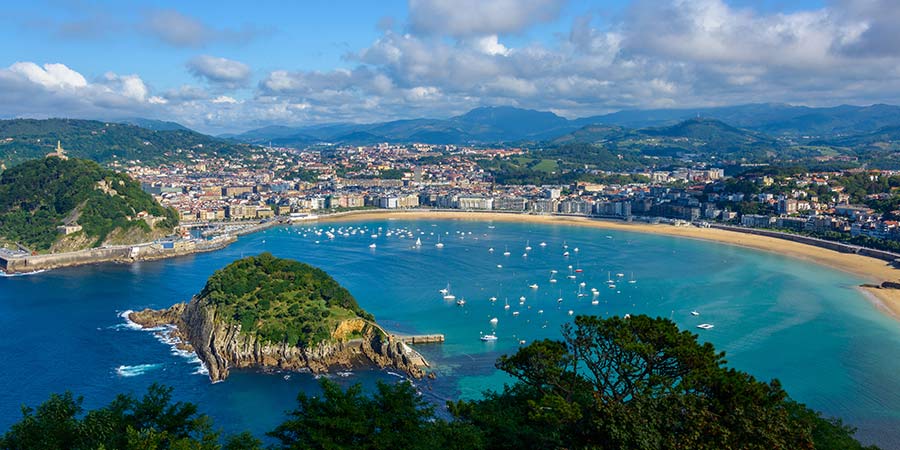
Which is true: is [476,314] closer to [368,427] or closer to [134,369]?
[134,369]

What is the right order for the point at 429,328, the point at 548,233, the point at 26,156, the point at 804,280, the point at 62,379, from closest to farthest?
the point at 62,379, the point at 429,328, the point at 804,280, the point at 548,233, the point at 26,156

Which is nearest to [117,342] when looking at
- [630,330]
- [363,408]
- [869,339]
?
[363,408]

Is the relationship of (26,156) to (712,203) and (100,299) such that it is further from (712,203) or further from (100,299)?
(712,203)

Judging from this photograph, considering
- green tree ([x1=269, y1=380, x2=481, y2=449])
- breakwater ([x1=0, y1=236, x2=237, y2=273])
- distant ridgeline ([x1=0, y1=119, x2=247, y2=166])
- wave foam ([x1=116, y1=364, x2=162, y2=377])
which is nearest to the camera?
green tree ([x1=269, y1=380, x2=481, y2=449])

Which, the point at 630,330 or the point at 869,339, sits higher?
the point at 630,330

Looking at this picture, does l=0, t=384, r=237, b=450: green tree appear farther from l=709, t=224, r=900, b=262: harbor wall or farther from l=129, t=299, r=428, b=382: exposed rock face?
l=709, t=224, r=900, b=262: harbor wall

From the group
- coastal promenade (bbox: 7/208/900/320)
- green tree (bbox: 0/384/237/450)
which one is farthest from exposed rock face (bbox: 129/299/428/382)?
coastal promenade (bbox: 7/208/900/320)

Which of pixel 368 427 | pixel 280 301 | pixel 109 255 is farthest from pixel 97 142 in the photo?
pixel 368 427
